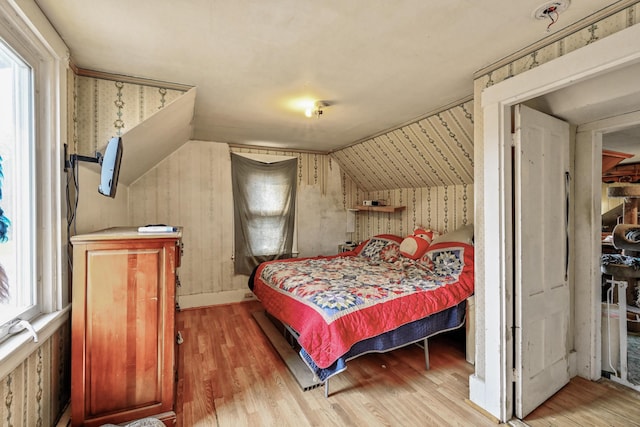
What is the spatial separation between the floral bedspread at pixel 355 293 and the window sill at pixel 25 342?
1474 millimetres

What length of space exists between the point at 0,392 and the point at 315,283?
210 cm

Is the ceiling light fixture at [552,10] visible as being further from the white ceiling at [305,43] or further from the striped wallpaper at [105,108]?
the striped wallpaper at [105,108]

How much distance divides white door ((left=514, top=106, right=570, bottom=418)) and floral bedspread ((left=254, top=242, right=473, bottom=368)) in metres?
0.71

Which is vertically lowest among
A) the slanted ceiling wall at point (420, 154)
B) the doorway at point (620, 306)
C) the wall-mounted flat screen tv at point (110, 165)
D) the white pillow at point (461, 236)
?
the doorway at point (620, 306)

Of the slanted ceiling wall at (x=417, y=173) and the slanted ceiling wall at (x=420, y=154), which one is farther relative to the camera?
the slanted ceiling wall at (x=417, y=173)

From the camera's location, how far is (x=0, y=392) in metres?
1.14

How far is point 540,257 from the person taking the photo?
79.6 inches

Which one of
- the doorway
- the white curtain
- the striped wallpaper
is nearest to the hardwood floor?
the doorway

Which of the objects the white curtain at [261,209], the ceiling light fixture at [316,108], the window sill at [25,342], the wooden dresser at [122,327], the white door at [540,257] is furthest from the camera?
the white curtain at [261,209]

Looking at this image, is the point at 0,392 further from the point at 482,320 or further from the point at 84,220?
the point at 482,320

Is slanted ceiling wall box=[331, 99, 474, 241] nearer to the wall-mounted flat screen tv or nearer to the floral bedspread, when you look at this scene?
→ the floral bedspread

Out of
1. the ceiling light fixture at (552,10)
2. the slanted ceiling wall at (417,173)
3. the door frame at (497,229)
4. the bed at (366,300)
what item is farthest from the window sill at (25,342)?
the slanted ceiling wall at (417,173)

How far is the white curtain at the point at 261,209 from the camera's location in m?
4.44

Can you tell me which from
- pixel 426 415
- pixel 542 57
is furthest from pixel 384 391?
pixel 542 57
